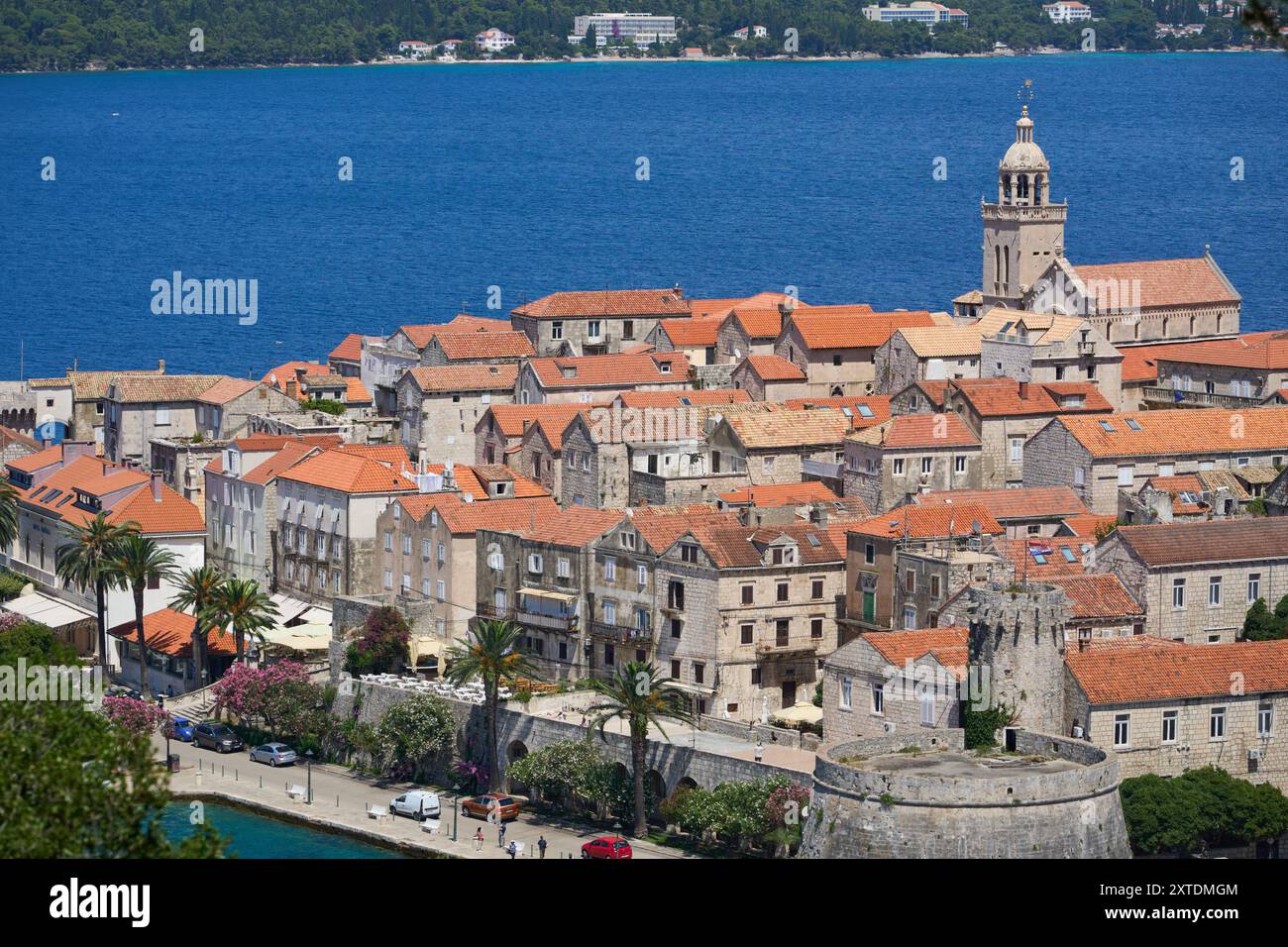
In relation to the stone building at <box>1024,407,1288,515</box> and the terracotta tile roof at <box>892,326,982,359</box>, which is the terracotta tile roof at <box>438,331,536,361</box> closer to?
the terracotta tile roof at <box>892,326,982,359</box>

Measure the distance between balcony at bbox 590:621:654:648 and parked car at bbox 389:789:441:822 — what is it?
8233 mm

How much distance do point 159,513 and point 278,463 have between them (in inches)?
185

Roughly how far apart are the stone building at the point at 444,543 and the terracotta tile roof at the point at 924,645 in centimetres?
1999

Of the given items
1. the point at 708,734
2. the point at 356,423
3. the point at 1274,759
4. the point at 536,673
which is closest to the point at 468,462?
the point at 356,423

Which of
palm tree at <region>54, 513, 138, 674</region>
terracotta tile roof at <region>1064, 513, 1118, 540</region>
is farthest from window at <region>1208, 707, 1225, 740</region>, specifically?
palm tree at <region>54, 513, 138, 674</region>

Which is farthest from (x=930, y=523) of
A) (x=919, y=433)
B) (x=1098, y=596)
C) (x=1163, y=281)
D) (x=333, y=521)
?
(x=1163, y=281)

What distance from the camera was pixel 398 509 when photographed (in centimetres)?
9731

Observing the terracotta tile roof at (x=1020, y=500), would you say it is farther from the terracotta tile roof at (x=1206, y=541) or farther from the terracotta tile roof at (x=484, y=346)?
the terracotta tile roof at (x=484, y=346)

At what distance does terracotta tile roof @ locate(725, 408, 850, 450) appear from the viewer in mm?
100562

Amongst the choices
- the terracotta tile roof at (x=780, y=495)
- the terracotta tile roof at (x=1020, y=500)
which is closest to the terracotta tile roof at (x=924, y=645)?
the terracotta tile roof at (x=1020, y=500)

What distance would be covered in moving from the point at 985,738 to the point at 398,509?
3127 cm

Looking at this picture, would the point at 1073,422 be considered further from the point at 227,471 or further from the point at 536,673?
the point at 227,471

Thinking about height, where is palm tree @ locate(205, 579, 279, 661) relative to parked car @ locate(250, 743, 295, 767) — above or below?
above

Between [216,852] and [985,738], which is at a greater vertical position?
[216,852]
